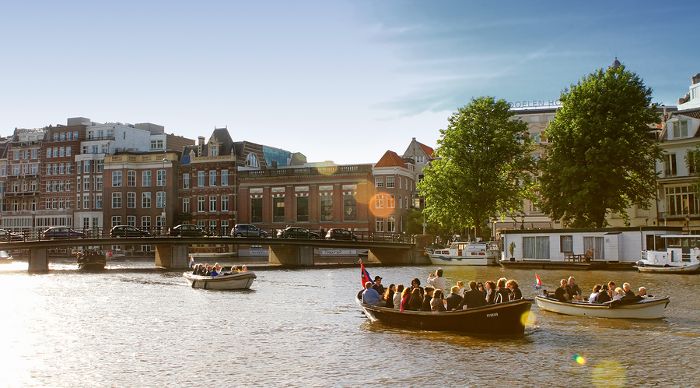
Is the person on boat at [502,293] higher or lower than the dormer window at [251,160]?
lower

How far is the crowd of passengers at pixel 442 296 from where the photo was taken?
27.6 m

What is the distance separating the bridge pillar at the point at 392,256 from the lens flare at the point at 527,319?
5192 cm

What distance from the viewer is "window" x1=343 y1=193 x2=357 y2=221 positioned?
107 m

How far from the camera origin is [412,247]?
85.4 metres

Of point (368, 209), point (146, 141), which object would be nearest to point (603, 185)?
point (368, 209)

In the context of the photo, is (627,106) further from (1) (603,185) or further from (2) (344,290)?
(2) (344,290)

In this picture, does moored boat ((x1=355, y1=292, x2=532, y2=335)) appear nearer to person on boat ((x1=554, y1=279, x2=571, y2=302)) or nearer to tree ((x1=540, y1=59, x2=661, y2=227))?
person on boat ((x1=554, y1=279, x2=571, y2=302))

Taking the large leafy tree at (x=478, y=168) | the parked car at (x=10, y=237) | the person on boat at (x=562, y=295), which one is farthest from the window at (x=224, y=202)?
the person on boat at (x=562, y=295)

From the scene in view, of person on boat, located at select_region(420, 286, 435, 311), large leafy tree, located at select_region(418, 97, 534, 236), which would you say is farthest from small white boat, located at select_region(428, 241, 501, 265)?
person on boat, located at select_region(420, 286, 435, 311)

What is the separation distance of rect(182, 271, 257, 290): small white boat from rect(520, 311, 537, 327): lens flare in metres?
22.5

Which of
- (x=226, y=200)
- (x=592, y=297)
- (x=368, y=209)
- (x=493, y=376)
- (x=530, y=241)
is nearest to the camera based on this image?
(x=493, y=376)

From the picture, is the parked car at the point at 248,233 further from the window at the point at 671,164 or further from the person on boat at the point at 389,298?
the person on boat at the point at 389,298

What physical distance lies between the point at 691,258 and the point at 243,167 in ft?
245

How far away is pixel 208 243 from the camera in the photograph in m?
76.4
